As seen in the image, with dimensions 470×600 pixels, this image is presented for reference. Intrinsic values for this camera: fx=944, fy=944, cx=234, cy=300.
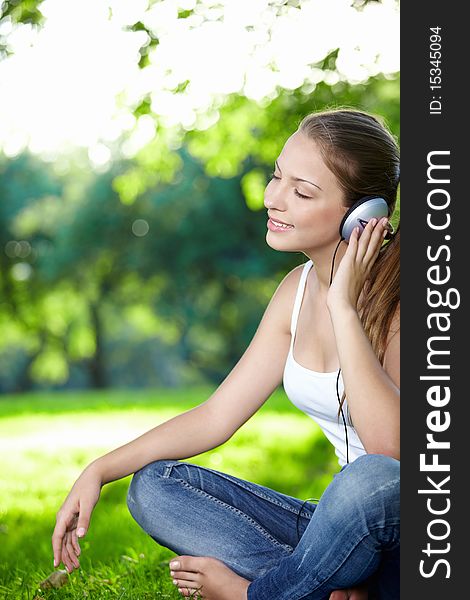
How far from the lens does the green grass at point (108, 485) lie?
9.93 feet

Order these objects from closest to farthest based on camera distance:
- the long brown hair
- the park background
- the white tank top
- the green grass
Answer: the long brown hair
the white tank top
the green grass
the park background

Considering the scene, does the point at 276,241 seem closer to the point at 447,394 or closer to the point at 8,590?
the point at 447,394

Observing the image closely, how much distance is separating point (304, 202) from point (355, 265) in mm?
285

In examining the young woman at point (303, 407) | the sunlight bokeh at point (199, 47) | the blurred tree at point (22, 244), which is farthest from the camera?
the blurred tree at point (22, 244)

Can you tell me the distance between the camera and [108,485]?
17.9 feet

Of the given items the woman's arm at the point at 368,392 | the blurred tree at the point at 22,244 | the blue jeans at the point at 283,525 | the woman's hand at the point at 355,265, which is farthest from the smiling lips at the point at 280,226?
the blurred tree at the point at 22,244

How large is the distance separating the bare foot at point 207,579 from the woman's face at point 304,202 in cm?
87

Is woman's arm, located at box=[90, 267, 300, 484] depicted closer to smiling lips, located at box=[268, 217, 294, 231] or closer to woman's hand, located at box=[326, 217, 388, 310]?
smiling lips, located at box=[268, 217, 294, 231]

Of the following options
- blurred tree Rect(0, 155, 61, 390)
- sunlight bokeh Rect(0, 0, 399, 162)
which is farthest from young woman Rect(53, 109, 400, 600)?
blurred tree Rect(0, 155, 61, 390)

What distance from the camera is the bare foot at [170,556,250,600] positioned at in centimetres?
246

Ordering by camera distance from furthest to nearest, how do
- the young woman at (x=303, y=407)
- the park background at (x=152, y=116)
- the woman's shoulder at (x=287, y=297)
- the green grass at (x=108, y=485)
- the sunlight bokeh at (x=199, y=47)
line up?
the sunlight bokeh at (x=199, y=47) < the park background at (x=152, y=116) < the green grass at (x=108, y=485) < the woman's shoulder at (x=287, y=297) < the young woman at (x=303, y=407)

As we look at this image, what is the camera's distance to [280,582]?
232 cm

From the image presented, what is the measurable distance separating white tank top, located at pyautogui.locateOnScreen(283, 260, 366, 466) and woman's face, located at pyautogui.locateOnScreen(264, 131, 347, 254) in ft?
0.93

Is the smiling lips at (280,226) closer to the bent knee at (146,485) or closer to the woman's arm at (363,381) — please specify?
the woman's arm at (363,381)
